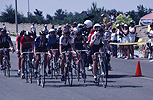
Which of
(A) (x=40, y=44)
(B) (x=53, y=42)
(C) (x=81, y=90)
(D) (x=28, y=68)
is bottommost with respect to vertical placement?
(C) (x=81, y=90)

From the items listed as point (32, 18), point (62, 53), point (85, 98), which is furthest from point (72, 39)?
point (32, 18)

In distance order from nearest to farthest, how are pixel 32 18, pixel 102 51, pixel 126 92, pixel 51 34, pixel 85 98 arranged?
pixel 85 98 < pixel 126 92 < pixel 102 51 < pixel 51 34 < pixel 32 18

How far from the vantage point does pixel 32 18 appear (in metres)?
94.6

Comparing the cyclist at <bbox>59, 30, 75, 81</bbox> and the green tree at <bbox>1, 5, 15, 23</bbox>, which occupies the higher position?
the green tree at <bbox>1, 5, 15, 23</bbox>

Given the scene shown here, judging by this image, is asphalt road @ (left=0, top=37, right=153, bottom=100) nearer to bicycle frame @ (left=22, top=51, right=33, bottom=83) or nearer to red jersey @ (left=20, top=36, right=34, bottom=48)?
bicycle frame @ (left=22, top=51, right=33, bottom=83)

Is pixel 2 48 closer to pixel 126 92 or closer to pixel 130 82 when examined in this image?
pixel 130 82

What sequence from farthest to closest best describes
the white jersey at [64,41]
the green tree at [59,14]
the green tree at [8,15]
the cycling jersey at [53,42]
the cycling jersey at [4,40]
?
the green tree at [59,14], the green tree at [8,15], the cycling jersey at [4,40], the cycling jersey at [53,42], the white jersey at [64,41]

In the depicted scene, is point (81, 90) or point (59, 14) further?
point (59, 14)

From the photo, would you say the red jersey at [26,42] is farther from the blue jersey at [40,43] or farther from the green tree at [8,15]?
the green tree at [8,15]

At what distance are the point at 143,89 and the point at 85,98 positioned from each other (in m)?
Result: 2.35

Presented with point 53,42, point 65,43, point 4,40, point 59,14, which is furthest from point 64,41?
point 59,14

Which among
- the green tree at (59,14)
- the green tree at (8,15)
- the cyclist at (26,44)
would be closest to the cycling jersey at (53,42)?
the cyclist at (26,44)

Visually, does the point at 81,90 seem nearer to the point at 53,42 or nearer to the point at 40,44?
the point at 40,44

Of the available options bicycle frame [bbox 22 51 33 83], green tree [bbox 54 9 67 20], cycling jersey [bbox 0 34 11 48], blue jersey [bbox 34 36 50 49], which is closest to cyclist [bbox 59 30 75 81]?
blue jersey [bbox 34 36 50 49]
